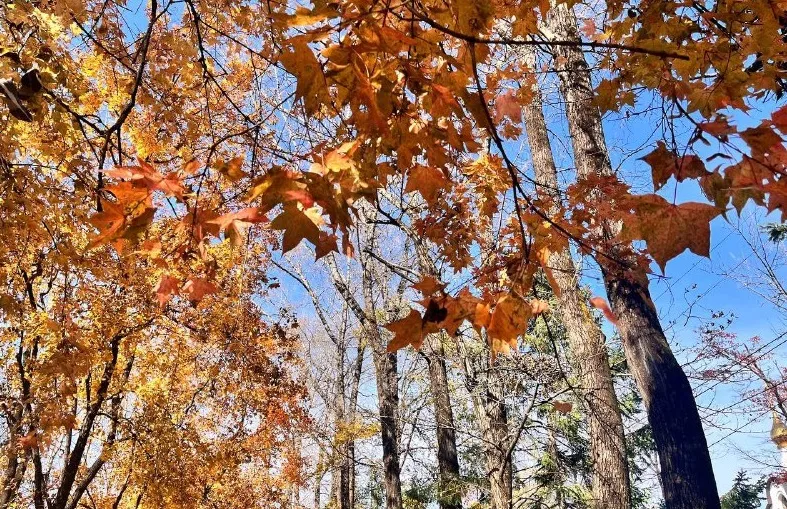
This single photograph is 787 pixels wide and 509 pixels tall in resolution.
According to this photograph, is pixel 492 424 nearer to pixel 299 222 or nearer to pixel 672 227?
pixel 672 227

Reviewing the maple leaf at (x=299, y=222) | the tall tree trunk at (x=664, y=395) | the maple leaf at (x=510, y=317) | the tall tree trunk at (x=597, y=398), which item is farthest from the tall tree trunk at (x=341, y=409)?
the maple leaf at (x=299, y=222)

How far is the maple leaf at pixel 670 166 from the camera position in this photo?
4.86 feet

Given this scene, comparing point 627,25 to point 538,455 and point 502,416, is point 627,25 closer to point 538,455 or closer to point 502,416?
point 502,416

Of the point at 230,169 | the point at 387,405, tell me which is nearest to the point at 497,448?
Answer: the point at 387,405

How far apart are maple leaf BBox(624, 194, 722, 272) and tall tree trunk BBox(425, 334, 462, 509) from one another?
13.7 feet

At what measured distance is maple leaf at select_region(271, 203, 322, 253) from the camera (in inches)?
45.4

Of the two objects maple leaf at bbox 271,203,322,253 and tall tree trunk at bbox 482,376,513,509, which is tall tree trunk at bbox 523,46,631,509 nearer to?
tall tree trunk at bbox 482,376,513,509

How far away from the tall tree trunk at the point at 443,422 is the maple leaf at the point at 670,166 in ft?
13.6

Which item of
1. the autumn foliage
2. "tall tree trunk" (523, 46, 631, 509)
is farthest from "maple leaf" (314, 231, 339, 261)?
"tall tree trunk" (523, 46, 631, 509)

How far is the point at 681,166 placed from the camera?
1.49 meters

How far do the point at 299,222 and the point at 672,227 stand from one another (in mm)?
984

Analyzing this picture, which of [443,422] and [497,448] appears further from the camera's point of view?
[443,422]

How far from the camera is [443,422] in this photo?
7.64m

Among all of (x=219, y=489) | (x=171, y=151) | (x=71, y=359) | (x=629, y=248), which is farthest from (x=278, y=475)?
(x=629, y=248)
